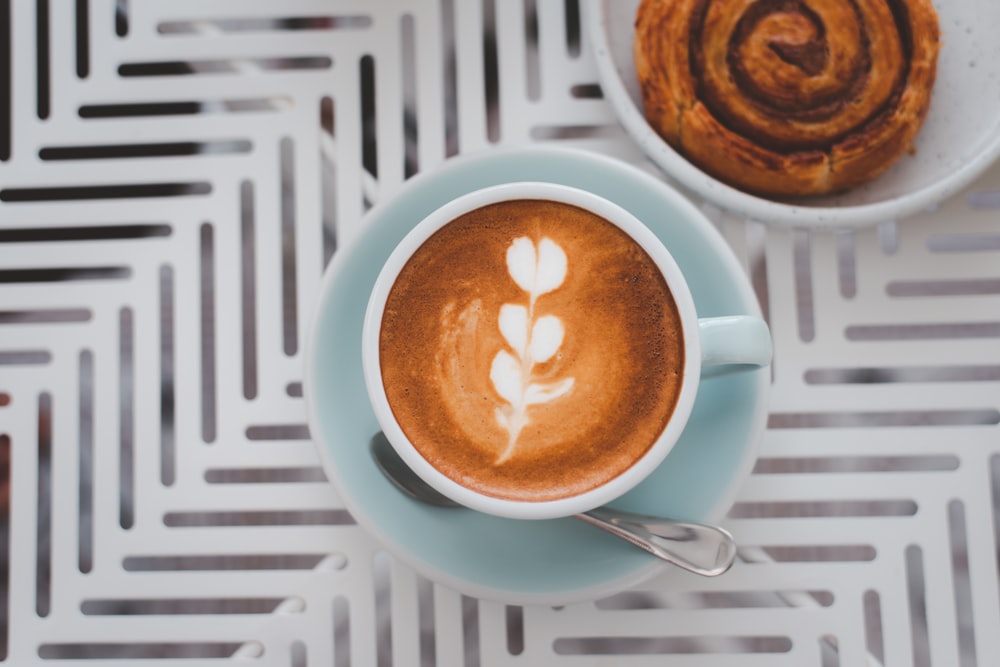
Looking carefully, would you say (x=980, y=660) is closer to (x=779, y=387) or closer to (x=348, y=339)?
(x=779, y=387)

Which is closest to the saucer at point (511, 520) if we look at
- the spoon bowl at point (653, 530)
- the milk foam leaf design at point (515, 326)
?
the spoon bowl at point (653, 530)

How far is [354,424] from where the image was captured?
2.37ft

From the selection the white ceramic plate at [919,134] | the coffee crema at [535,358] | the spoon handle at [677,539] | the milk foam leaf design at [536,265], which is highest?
the white ceramic plate at [919,134]

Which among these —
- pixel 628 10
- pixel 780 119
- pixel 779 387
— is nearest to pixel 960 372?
pixel 779 387

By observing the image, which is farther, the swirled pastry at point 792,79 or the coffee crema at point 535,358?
the swirled pastry at point 792,79

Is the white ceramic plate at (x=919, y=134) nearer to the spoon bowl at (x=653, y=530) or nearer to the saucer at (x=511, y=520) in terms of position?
the saucer at (x=511, y=520)

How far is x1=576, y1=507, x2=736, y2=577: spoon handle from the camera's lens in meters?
0.65

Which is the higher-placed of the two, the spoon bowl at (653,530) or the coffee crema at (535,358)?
the coffee crema at (535,358)

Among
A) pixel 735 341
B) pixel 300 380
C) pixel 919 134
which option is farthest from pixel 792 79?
pixel 300 380

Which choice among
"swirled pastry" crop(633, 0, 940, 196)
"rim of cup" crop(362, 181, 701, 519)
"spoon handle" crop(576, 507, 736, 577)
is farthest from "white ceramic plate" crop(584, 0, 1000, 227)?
"spoon handle" crop(576, 507, 736, 577)

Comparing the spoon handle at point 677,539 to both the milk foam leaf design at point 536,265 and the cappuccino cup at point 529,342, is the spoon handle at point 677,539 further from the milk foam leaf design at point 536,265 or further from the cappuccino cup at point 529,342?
the milk foam leaf design at point 536,265

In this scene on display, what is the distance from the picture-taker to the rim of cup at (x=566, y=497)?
613 mm

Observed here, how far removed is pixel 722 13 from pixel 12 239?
695 millimetres

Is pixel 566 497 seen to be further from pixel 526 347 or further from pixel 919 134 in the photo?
pixel 919 134
